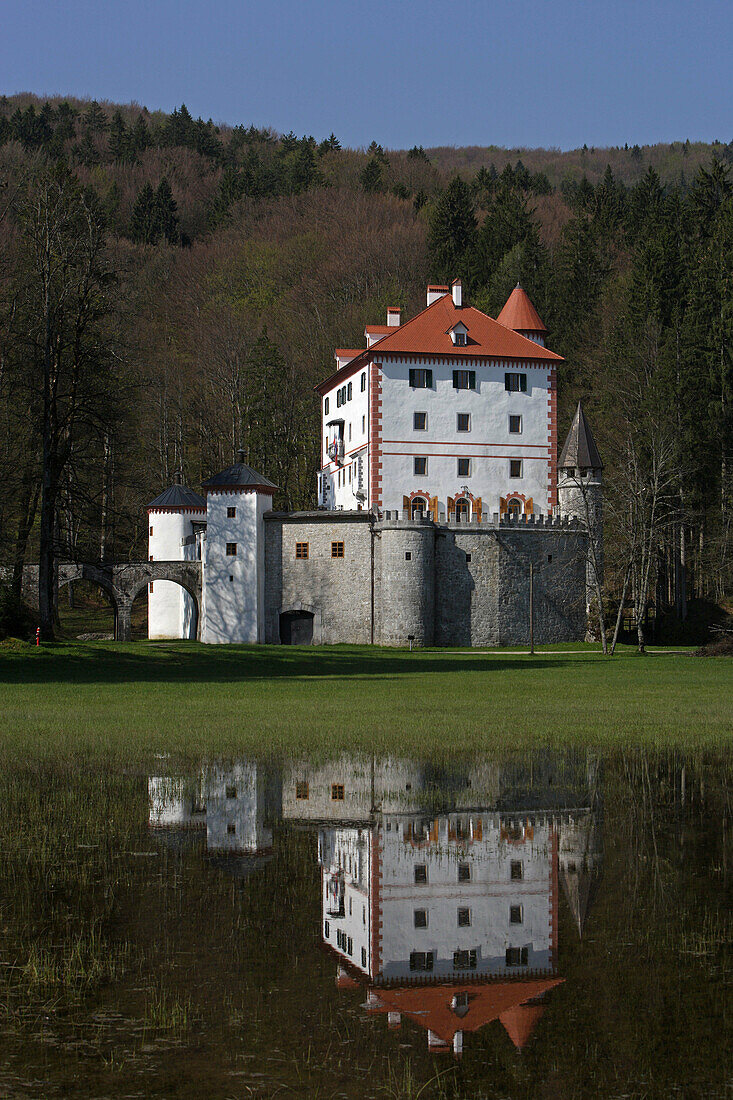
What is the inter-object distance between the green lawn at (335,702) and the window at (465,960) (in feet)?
28.7

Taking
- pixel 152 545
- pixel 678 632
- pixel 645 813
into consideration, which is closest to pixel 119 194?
pixel 152 545

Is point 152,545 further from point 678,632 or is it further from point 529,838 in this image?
point 529,838

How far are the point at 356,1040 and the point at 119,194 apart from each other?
99.4m

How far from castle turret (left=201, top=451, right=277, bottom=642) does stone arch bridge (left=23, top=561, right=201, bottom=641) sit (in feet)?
3.46

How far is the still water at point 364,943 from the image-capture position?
6.12 metres

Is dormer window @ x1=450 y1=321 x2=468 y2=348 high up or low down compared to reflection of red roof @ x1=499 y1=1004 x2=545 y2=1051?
up

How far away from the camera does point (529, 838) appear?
37.4 feet

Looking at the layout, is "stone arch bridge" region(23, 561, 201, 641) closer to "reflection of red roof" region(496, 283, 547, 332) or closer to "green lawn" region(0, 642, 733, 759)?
"green lawn" region(0, 642, 733, 759)

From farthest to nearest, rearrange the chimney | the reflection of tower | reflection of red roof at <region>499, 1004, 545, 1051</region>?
the chimney, the reflection of tower, reflection of red roof at <region>499, 1004, 545, 1051</region>

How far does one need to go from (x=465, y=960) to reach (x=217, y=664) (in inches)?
1237

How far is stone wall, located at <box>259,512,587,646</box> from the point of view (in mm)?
53656

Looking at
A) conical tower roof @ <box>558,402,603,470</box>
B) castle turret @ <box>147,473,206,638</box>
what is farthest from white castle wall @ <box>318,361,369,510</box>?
conical tower roof @ <box>558,402,603,470</box>

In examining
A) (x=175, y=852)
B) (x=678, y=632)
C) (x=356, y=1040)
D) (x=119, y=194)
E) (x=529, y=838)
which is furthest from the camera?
(x=119, y=194)

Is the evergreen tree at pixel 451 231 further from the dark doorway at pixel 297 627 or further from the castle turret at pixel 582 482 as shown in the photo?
the dark doorway at pixel 297 627
